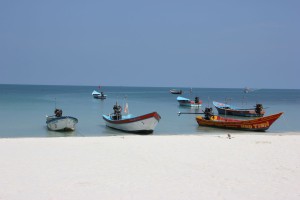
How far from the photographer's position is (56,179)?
8594 millimetres

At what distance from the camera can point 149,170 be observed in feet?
31.7

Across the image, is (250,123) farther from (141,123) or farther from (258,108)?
(258,108)

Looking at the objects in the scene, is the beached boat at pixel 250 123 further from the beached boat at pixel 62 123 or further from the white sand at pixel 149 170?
the beached boat at pixel 62 123

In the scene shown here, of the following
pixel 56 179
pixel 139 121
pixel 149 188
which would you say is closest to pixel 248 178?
pixel 149 188

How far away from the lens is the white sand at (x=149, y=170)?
298 inches

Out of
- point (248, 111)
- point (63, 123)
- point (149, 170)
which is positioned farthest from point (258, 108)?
point (149, 170)

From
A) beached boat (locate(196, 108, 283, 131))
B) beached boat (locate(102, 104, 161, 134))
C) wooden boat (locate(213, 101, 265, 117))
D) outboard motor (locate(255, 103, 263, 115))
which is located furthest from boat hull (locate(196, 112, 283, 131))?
wooden boat (locate(213, 101, 265, 117))

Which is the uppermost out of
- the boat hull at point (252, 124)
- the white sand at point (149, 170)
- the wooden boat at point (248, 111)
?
the wooden boat at point (248, 111)

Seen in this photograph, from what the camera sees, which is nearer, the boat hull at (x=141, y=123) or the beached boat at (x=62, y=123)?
the boat hull at (x=141, y=123)

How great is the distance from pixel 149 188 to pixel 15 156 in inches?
222

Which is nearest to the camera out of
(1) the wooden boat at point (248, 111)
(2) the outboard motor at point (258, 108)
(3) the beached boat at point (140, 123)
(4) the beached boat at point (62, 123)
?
(3) the beached boat at point (140, 123)

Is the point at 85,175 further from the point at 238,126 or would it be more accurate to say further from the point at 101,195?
the point at 238,126

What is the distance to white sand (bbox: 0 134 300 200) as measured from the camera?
7.57 m

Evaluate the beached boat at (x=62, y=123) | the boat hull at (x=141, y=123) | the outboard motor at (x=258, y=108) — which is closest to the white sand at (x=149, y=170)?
the boat hull at (x=141, y=123)
